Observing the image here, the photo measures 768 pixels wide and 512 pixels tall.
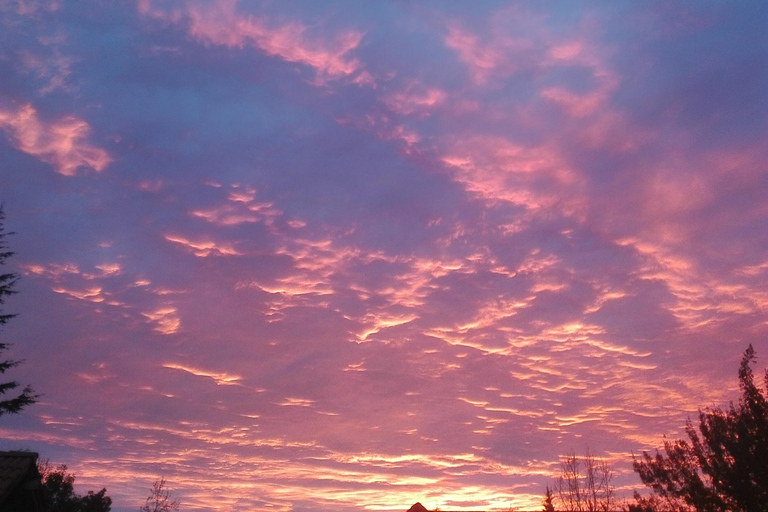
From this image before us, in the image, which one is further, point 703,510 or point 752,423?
point 703,510

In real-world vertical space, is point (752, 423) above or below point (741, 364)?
below

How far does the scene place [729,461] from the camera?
83.2 feet

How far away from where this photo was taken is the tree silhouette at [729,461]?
77.3ft

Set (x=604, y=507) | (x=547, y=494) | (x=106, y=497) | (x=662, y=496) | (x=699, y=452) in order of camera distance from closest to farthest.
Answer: (x=699, y=452) → (x=662, y=496) → (x=604, y=507) → (x=547, y=494) → (x=106, y=497)

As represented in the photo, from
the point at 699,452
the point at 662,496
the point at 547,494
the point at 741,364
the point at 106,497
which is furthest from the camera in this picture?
the point at 106,497

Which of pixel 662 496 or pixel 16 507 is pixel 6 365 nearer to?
pixel 16 507

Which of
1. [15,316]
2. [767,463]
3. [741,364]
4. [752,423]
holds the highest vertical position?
[15,316]

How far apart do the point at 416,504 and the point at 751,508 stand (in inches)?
655

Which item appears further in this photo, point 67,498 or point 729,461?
point 67,498

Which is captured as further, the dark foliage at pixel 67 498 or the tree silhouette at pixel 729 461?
the dark foliage at pixel 67 498

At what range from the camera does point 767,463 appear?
23.2 metres

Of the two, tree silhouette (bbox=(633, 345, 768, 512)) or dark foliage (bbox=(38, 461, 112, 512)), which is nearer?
tree silhouette (bbox=(633, 345, 768, 512))

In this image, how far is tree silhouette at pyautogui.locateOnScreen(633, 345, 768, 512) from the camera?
23562 mm

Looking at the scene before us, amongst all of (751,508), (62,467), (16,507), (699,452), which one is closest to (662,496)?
(699,452)
